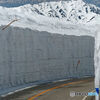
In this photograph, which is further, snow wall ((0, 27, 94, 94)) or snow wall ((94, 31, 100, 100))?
snow wall ((0, 27, 94, 94))

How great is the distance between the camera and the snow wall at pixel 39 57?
16.5 meters

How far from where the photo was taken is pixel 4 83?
15977 millimetres

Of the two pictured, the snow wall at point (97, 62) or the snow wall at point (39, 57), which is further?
the snow wall at point (39, 57)

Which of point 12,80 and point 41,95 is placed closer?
point 41,95

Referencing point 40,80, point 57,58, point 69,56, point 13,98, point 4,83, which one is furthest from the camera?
point 69,56

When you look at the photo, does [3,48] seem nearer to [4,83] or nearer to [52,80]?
[4,83]

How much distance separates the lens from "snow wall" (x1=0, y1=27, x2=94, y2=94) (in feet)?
54.1

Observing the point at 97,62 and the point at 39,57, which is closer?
the point at 97,62

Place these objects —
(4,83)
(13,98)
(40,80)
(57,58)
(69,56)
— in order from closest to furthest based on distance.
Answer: (13,98) → (4,83) → (40,80) → (57,58) → (69,56)

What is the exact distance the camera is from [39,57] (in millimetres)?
19859

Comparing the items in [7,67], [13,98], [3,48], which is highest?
[3,48]

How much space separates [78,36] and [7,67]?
1003 cm

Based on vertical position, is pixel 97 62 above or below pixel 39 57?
below

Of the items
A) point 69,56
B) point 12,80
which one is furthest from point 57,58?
point 12,80
